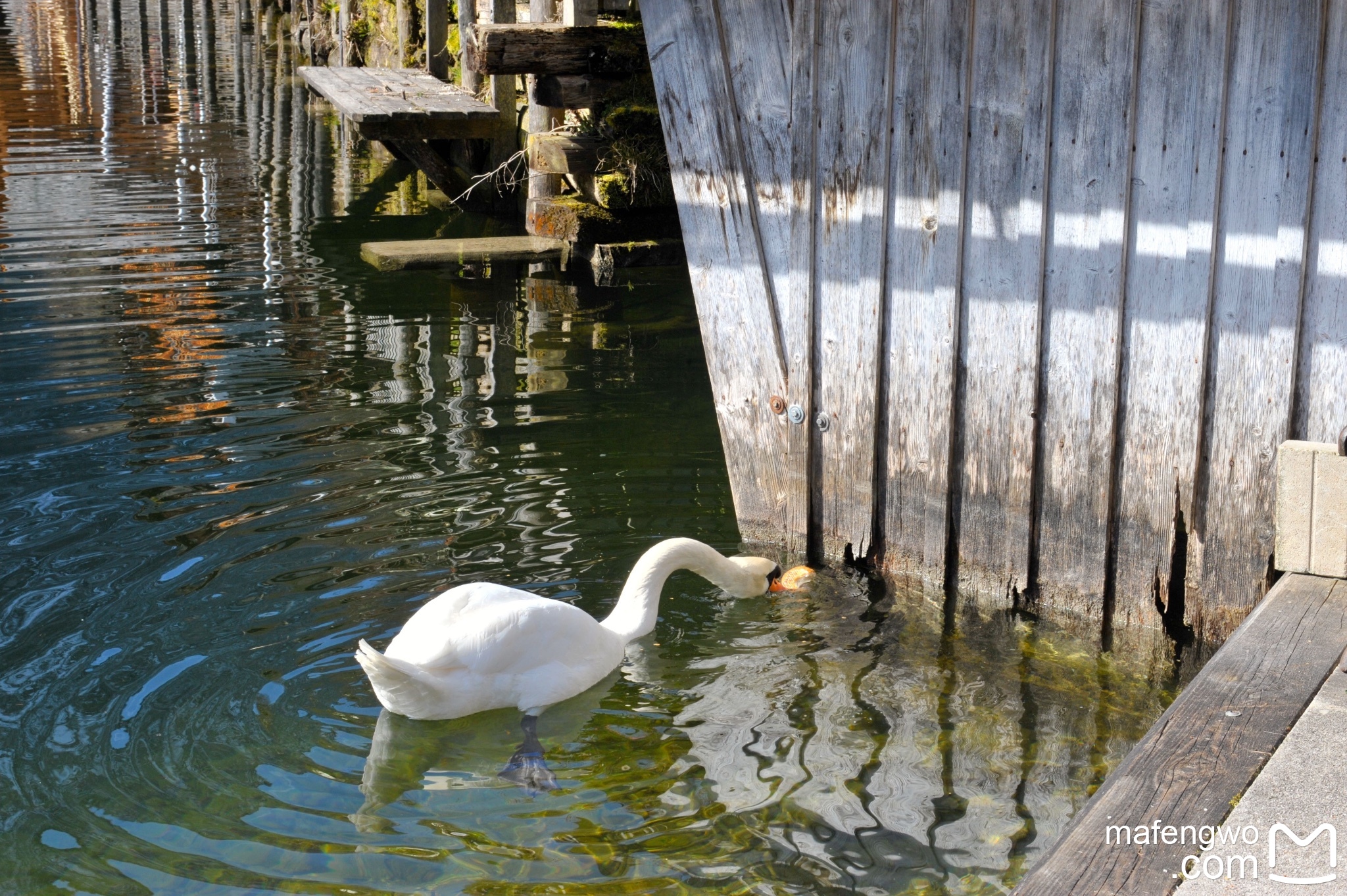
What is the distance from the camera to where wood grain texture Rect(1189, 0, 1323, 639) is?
4.08m

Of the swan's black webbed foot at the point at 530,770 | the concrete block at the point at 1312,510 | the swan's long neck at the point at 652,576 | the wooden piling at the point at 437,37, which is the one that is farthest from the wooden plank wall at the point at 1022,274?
the wooden piling at the point at 437,37

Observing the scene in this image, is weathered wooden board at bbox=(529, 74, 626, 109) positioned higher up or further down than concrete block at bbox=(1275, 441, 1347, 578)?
higher up

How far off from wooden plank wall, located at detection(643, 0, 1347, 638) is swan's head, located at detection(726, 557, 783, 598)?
0.34 metres

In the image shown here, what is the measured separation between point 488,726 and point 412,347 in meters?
4.96

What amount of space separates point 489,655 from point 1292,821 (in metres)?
2.60

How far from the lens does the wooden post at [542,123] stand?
9891 millimetres

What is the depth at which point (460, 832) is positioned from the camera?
380cm

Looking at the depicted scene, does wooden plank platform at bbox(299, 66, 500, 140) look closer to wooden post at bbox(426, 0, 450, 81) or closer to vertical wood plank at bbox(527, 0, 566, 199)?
vertical wood plank at bbox(527, 0, 566, 199)

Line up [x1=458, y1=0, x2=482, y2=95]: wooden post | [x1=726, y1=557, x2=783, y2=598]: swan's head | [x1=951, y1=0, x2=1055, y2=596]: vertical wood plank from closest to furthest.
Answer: [x1=951, y1=0, x2=1055, y2=596]: vertical wood plank, [x1=726, y1=557, x2=783, y2=598]: swan's head, [x1=458, y1=0, x2=482, y2=95]: wooden post

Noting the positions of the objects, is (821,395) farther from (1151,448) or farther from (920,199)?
(1151,448)

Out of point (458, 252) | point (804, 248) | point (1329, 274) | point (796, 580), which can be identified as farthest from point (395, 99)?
point (1329, 274)

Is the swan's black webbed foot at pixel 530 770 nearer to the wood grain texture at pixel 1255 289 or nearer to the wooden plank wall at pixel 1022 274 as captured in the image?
the wooden plank wall at pixel 1022 274

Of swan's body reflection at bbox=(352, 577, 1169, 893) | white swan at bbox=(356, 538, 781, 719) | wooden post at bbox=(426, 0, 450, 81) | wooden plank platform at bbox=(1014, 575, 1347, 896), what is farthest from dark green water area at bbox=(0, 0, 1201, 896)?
wooden post at bbox=(426, 0, 450, 81)

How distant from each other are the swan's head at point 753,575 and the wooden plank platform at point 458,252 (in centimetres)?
480
